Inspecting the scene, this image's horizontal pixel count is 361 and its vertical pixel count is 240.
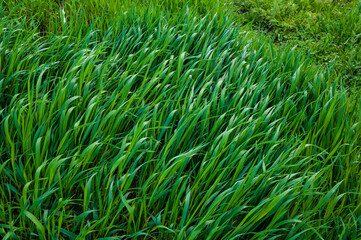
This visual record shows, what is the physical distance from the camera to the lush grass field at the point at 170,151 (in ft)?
4.55

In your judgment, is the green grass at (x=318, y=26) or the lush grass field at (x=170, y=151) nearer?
the lush grass field at (x=170, y=151)

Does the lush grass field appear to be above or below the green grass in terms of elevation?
below

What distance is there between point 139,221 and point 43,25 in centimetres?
226

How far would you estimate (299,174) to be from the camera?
66.6 inches

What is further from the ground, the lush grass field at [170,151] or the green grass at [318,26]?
the green grass at [318,26]

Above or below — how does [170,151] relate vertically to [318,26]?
below

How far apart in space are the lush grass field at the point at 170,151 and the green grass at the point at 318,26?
107cm

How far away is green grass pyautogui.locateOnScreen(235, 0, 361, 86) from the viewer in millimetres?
3328

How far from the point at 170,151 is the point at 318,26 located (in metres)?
2.90

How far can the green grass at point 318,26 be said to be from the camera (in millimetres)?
3328

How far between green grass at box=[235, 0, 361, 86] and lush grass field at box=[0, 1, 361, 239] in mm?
1072

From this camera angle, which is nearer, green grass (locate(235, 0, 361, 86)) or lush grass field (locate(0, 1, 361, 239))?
lush grass field (locate(0, 1, 361, 239))

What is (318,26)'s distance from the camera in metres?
3.78

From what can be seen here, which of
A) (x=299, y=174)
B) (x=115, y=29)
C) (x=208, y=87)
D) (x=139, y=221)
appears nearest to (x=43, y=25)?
(x=115, y=29)
